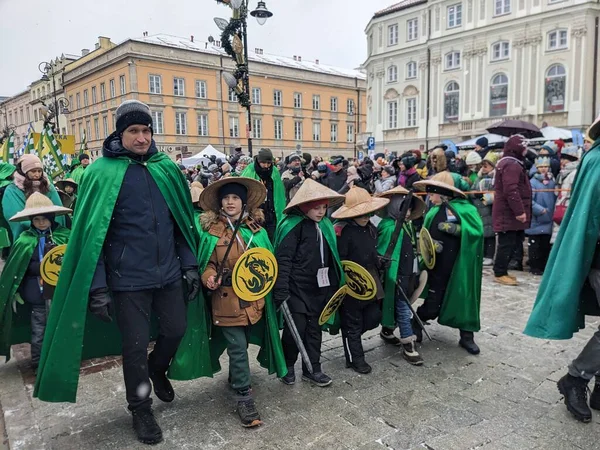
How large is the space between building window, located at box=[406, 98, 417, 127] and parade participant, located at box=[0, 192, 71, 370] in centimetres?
3827

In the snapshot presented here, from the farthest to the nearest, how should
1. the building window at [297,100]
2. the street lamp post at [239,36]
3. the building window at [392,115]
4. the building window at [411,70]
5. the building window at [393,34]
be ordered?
1. the building window at [297,100]
2. the building window at [392,115]
3. the building window at [393,34]
4. the building window at [411,70]
5. the street lamp post at [239,36]

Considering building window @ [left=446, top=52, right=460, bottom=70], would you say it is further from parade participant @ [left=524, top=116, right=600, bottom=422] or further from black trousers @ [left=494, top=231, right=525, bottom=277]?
parade participant @ [left=524, top=116, right=600, bottom=422]

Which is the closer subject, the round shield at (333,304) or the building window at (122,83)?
the round shield at (333,304)

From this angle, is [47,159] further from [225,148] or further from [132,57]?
[225,148]

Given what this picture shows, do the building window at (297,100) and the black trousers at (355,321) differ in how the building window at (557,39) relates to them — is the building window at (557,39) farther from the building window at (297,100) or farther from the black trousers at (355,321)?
the black trousers at (355,321)

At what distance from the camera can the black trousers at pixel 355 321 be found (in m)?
4.26

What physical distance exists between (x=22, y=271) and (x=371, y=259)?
3.11 metres

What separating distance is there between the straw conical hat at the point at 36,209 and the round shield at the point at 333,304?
2.50 meters

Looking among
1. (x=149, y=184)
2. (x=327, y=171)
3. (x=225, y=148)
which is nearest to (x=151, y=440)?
(x=149, y=184)

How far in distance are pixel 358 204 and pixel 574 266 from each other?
1.72m

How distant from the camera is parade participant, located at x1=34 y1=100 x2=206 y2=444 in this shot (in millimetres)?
3043

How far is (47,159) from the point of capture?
11539mm

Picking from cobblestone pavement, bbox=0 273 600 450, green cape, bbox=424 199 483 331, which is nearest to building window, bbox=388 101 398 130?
green cape, bbox=424 199 483 331

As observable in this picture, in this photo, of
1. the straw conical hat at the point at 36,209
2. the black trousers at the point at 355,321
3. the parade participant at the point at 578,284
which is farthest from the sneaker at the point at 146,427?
the parade participant at the point at 578,284
